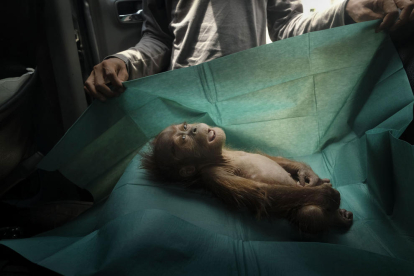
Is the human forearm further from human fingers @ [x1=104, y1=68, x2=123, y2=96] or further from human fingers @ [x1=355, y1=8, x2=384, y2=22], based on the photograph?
human fingers @ [x1=355, y1=8, x2=384, y2=22]

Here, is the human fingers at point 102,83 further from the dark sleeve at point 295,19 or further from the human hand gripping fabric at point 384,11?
the human hand gripping fabric at point 384,11

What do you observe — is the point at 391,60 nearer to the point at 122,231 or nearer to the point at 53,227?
the point at 122,231

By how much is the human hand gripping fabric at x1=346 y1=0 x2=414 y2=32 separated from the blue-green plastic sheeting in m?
0.02

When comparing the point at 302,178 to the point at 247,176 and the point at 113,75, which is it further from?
the point at 113,75

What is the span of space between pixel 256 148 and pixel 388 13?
45 centimetres

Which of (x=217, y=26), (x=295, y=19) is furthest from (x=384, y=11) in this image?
(x=217, y=26)

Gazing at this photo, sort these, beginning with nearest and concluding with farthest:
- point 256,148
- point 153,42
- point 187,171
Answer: point 187,171, point 256,148, point 153,42

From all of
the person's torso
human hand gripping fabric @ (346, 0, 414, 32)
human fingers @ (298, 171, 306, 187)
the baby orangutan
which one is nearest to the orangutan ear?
the baby orangutan

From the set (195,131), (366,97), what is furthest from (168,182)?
(366,97)

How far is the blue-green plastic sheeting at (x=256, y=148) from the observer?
0.46m

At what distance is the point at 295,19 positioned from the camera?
85cm

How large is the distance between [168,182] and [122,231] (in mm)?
211

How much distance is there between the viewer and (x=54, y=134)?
0.77 metres

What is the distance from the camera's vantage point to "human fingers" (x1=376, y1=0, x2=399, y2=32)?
0.67 meters
